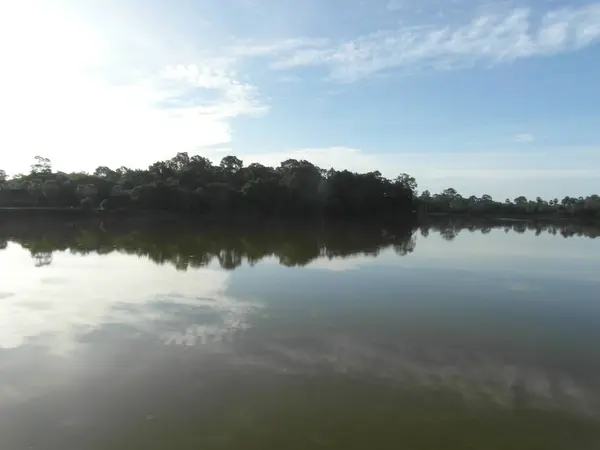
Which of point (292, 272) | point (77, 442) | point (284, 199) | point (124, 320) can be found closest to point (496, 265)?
point (292, 272)

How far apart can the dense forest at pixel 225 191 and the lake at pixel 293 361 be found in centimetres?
4102

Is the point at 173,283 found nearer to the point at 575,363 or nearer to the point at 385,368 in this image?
the point at 385,368

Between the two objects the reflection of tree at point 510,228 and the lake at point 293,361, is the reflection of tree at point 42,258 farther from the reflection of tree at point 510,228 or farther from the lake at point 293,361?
A: the reflection of tree at point 510,228

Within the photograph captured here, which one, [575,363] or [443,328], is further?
[443,328]

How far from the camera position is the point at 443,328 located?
9.07 m

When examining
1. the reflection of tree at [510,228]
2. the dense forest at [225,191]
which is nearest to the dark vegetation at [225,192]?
the dense forest at [225,191]

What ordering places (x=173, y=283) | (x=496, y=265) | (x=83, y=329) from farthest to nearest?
A: (x=496, y=265) < (x=173, y=283) < (x=83, y=329)

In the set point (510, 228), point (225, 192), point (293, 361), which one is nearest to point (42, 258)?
point (293, 361)

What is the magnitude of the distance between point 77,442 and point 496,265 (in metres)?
17.3

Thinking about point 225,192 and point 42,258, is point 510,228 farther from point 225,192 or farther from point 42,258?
point 42,258

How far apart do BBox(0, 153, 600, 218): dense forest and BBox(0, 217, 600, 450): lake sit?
41016 mm

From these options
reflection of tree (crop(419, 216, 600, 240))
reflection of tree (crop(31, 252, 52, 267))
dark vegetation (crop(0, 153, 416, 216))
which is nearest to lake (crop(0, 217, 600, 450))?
reflection of tree (crop(31, 252, 52, 267))

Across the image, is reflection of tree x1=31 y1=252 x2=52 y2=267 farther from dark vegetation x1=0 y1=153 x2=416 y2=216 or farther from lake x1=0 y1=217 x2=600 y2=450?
dark vegetation x1=0 y1=153 x2=416 y2=216

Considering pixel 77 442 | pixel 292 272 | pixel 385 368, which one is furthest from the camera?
pixel 292 272
